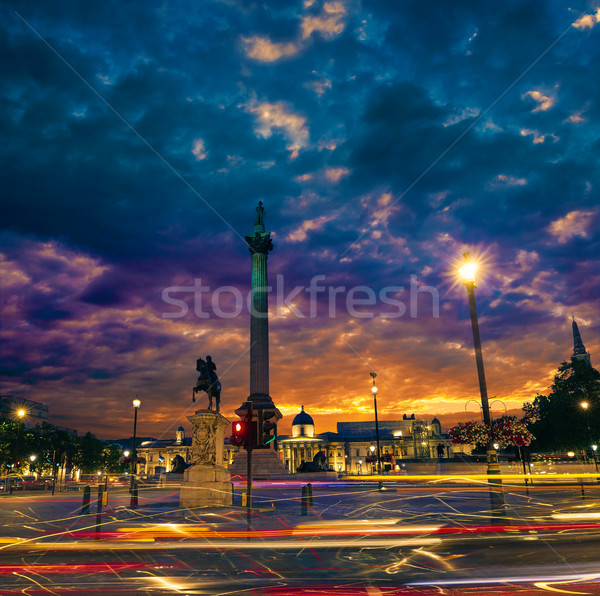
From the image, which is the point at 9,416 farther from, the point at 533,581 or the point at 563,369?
the point at 533,581

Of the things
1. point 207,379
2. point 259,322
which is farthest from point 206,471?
point 259,322

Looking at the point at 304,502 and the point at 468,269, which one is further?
the point at 304,502

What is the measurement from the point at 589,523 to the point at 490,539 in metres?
5.50

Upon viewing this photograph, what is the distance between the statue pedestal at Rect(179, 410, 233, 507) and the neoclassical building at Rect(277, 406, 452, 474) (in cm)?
12162

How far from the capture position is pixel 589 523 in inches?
625

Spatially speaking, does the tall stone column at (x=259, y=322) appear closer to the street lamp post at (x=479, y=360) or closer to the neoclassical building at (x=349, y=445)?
the street lamp post at (x=479, y=360)

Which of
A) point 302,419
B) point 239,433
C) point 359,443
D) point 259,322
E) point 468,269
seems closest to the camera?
point 239,433

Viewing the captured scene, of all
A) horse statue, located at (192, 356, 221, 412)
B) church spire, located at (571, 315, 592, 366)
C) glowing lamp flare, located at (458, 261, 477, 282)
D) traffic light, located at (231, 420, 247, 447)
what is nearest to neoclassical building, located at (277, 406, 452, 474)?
church spire, located at (571, 315, 592, 366)

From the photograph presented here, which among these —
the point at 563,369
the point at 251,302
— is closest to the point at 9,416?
the point at 251,302

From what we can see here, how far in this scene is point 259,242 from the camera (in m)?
73.1

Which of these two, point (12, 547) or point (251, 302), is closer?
point (12, 547)

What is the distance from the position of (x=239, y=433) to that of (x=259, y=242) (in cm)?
5974

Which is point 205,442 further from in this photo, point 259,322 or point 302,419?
point 302,419

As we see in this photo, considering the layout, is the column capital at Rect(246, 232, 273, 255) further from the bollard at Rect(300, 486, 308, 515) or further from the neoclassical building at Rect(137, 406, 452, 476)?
the neoclassical building at Rect(137, 406, 452, 476)
